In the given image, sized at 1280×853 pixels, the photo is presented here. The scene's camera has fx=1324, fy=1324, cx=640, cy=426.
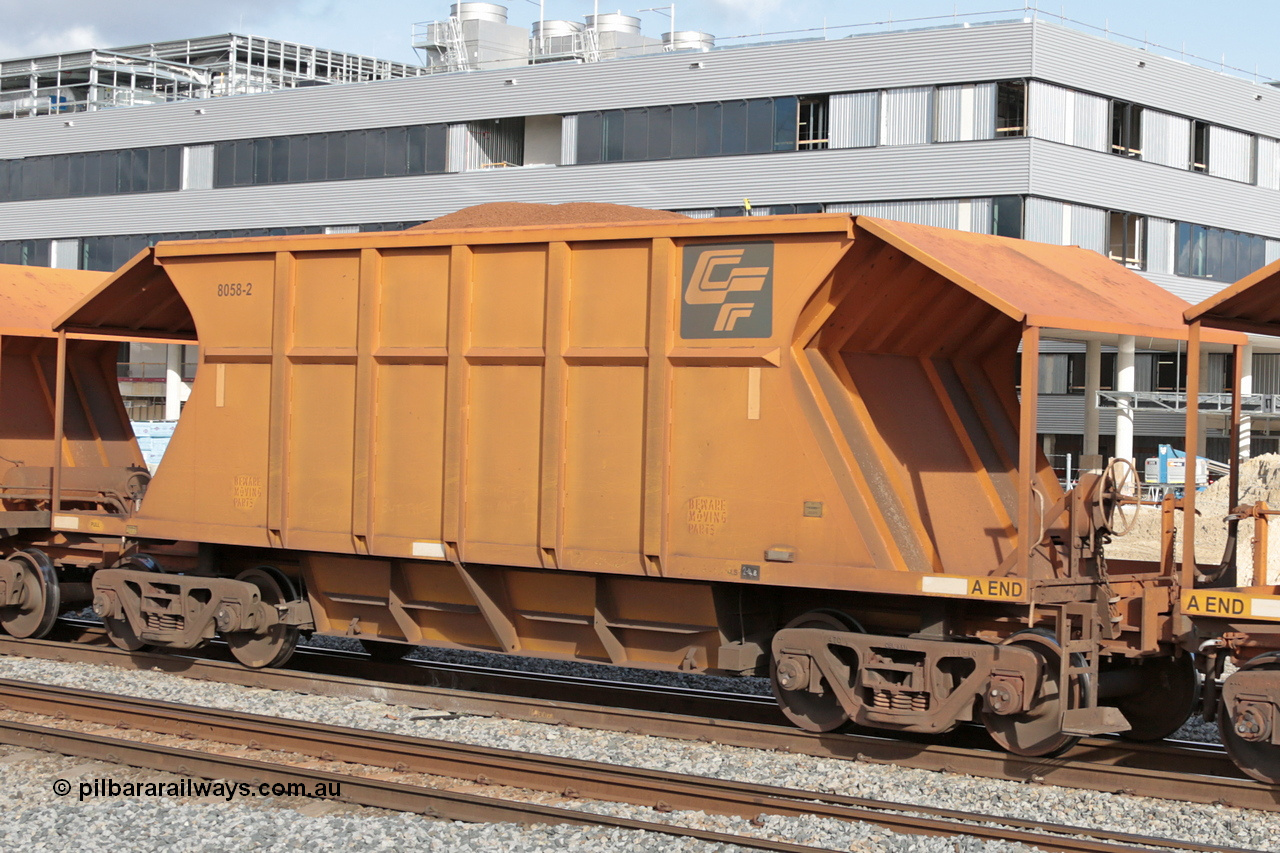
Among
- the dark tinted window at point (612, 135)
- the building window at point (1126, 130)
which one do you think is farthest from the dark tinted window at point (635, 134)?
the building window at point (1126, 130)

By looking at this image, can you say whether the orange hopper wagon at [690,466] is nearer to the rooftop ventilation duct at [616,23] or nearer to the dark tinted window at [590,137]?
the dark tinted window at [590,137]

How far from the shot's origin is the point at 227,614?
10.9m

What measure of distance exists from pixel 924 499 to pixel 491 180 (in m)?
34.1

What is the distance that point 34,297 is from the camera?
14.0 metres

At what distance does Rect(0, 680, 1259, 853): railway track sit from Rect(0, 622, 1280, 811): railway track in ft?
3.49

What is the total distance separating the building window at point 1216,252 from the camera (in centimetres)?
3928

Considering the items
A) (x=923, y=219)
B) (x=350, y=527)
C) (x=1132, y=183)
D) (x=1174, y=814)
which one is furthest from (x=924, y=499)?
(x=1132, y=183)

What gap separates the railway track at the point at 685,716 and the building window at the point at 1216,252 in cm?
3307

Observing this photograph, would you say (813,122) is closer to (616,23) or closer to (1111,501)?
(616,23)

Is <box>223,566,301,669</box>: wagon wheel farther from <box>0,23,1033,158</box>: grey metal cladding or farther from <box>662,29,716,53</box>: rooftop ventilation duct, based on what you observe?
<box>662,29,716,53</box>: rooftop ventilation duct

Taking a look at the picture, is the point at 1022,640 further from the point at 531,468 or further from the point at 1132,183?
the point at 1132,183

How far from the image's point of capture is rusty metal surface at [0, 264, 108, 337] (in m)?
13.4

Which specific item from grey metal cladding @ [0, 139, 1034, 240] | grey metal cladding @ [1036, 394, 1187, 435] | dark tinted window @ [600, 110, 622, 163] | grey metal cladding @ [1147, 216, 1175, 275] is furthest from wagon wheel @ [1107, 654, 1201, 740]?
grey metal cladding @ [1036, 394, 1187, 435]

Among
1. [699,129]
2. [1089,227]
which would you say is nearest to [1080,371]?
[1089,227]
